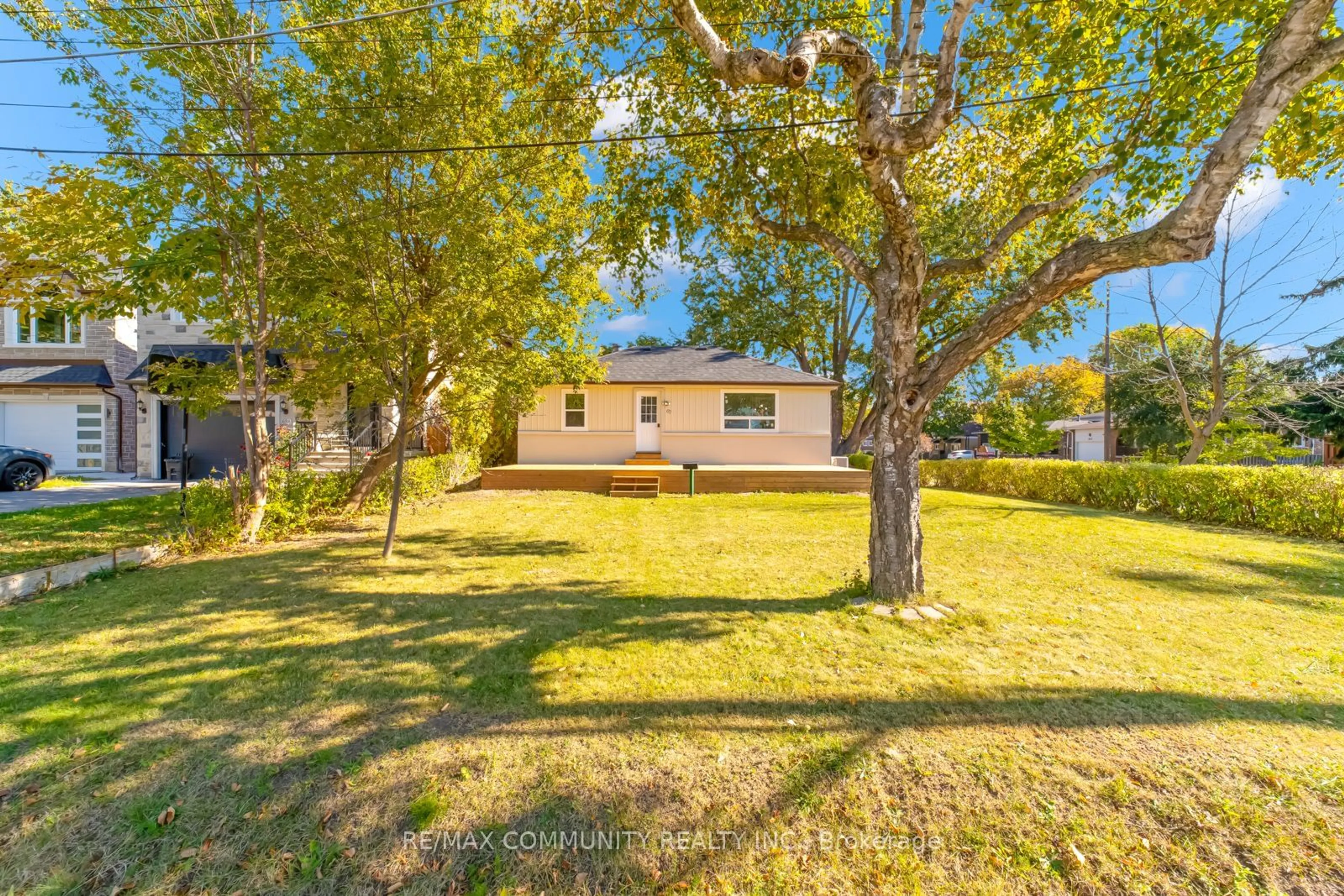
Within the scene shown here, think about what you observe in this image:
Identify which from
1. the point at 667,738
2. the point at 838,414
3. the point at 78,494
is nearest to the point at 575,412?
the point at 78,494

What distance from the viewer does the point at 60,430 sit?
48.5ft

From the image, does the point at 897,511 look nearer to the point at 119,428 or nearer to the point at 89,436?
the point at 119,428

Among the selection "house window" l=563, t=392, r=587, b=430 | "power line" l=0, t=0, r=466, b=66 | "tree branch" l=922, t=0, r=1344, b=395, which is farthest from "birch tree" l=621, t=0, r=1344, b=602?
"house window" l=563, t=392, r=587, b=430

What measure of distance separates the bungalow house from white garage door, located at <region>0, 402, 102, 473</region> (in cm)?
1220

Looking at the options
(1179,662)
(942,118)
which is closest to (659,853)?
(1179,662)

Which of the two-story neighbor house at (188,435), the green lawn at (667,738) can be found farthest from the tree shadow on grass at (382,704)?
the two-story neighbor house at (188,435)

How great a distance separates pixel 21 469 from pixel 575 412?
12.3 m

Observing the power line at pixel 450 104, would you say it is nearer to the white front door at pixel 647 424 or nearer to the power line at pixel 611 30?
the power line at pixel 611 30

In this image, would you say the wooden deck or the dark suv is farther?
the wooden deck

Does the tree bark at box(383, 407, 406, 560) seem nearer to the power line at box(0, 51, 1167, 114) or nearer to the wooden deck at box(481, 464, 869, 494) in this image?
the power line at box(0, 51, 1167, 114)

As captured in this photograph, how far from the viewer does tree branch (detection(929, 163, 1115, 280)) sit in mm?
4570

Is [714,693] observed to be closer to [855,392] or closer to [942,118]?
[942,118]

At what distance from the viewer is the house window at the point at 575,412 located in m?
15.5

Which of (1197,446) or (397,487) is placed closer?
(397,487)
